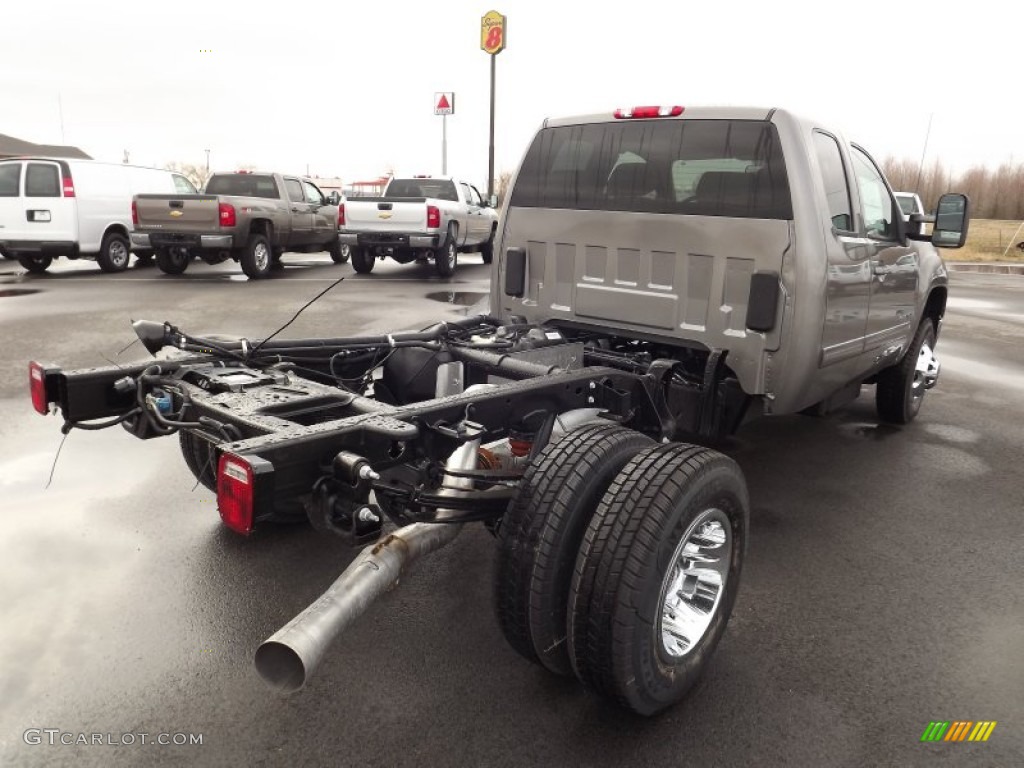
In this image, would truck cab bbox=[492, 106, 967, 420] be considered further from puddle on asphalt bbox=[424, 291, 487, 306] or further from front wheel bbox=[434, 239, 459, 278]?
front wheel bbox=[434, 239, 459, 278]

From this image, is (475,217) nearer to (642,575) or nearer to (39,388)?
(39,388)

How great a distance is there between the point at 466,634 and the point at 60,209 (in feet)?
46.8

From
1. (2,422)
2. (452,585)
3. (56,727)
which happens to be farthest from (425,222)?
(56,727)

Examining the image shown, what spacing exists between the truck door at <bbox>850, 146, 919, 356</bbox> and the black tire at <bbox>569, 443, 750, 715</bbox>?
258 cm

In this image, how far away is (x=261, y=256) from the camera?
15.2 meters

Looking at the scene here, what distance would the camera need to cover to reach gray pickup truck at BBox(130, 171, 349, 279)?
14062mm

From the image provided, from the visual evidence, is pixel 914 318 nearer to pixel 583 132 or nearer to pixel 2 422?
pixel 583 132

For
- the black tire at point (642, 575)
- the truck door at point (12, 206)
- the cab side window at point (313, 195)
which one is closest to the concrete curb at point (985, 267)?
→ the cab side window at point (313, 195)

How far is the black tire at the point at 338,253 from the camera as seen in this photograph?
1869 centimetres

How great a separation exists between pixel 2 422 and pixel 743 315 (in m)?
5.22

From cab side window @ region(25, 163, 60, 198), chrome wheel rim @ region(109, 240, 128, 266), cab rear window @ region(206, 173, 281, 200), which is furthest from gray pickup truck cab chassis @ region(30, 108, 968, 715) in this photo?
chrome wheel rim @ region(109, 240, 128, 266)

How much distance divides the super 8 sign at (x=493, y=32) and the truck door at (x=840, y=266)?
66.3 feet

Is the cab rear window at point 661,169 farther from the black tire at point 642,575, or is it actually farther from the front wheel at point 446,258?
the front wheel at point 446,258

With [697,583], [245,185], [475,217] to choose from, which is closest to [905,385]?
[697,583]
